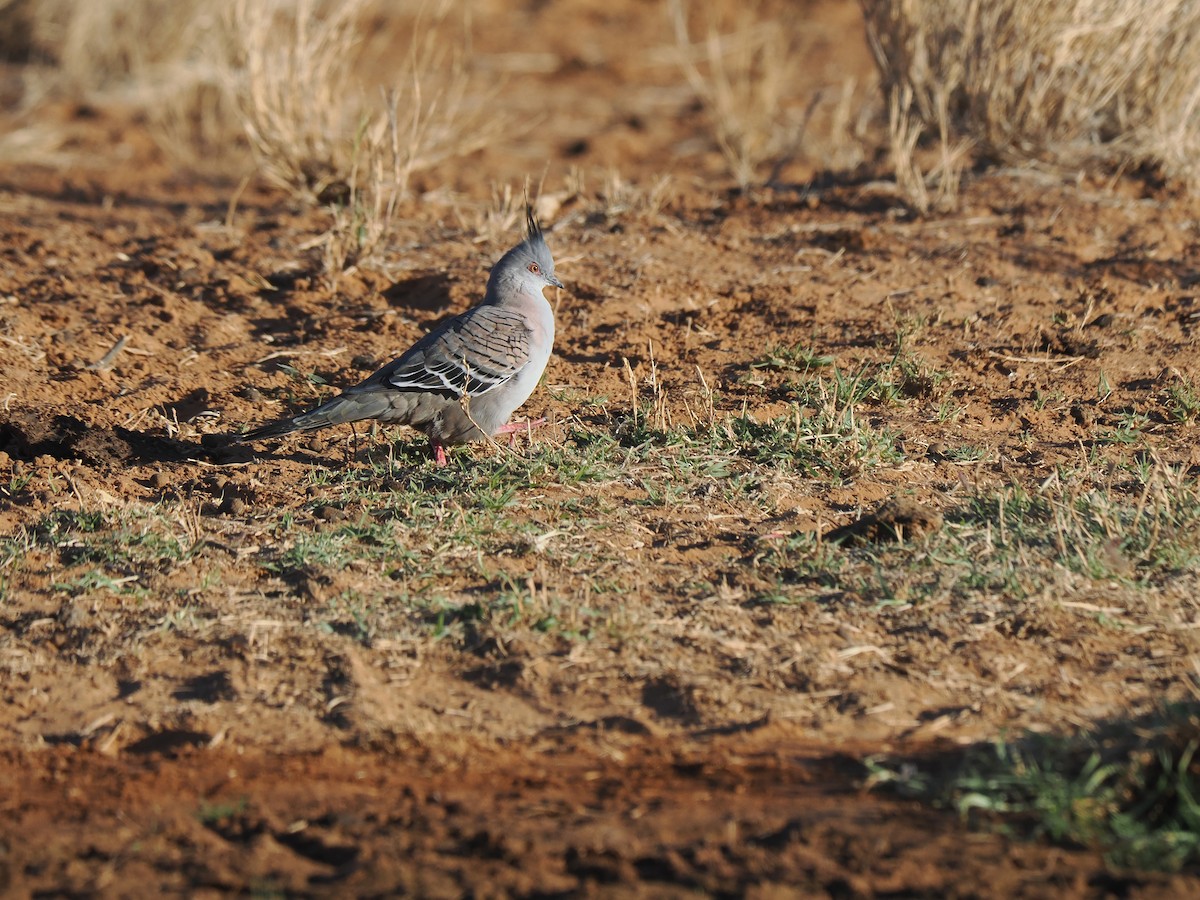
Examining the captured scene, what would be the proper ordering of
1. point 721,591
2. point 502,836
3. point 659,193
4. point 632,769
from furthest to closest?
point 659,193 < point 721,591 < point 632,769 < point 502,836

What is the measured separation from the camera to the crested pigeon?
5301mm

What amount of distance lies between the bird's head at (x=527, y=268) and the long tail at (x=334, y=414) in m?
0.89

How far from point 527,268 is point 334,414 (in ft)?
3.92

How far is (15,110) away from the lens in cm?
1146

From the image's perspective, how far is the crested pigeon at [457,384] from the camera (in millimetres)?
5301

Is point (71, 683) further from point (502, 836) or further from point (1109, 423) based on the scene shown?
point (1109, 423)

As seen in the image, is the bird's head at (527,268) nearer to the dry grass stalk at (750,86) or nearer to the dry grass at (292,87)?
the dry grass at (292,87)

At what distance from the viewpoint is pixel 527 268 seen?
19.6ft

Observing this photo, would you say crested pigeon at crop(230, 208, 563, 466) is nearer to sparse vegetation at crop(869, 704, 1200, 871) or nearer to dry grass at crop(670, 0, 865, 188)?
sparse vegetation at crop(869, 704, 1200, 871)

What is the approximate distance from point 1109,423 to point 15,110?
A: 9.35 metres

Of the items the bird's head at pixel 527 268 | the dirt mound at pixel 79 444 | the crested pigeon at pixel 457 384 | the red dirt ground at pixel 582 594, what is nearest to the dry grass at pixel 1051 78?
the red dirt ground at pixel 582 594

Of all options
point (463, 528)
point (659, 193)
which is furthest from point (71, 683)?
point (659, 193)

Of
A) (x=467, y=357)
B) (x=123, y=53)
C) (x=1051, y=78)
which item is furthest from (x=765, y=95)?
(x=123, y=53)

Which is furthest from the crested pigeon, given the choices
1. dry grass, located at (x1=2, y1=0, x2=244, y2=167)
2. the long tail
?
dry grass, located at (x1=2, y1=0, x2=244, y2=167)
